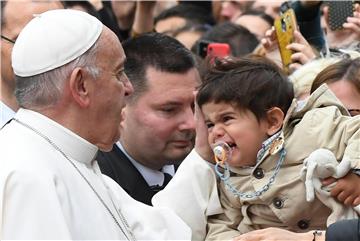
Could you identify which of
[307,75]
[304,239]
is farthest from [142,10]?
[304,239]

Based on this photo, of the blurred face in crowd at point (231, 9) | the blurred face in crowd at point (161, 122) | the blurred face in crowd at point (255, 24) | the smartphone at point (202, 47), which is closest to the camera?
the blurred face in crowd at point (161, 122)

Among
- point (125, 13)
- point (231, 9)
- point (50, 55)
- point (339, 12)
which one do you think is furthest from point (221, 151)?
point (231, 9)

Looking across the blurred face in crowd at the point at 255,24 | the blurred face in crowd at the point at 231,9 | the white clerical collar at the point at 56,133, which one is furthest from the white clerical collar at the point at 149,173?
the blurred face in crowd at the point at 231,9

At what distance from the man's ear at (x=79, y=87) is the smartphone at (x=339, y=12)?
2.48m

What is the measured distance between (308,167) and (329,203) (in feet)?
0.54

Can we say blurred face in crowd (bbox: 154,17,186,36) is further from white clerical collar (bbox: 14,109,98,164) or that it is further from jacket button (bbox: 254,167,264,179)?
white clerical collar (bbox: 14,109,98,164)

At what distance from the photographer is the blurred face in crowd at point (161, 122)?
→ 199 inches

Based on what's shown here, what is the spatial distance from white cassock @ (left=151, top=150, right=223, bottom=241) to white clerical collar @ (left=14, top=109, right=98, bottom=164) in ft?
2.25

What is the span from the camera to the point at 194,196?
14.2 ft

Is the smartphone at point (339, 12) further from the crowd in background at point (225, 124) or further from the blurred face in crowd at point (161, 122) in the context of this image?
the blurred face in crowd at point (161, 122)

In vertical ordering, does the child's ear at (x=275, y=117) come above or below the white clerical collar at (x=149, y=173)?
above

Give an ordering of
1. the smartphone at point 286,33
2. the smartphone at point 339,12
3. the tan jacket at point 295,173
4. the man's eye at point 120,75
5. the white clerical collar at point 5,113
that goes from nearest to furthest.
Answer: the man's eye at point 120,75 → the tan jacket at point 295,173 → the white clerical collar at point 5,113 → the smartphone at point 286,33 → the smartphone at point 339,12

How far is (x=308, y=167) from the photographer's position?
12.8 ft

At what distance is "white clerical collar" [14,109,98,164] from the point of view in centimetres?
370
